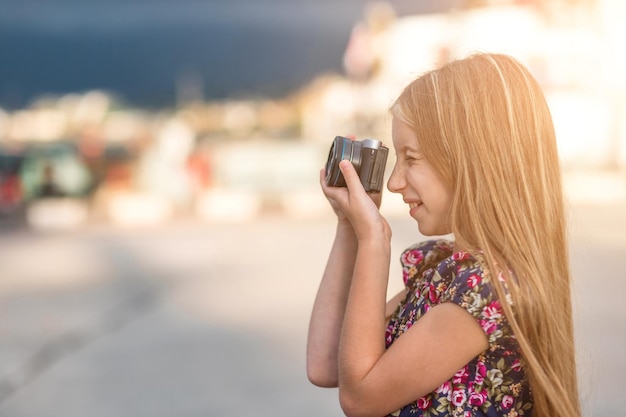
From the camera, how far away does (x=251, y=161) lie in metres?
16.3

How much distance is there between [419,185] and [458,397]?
1.08 feet

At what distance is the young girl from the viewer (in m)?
1.20

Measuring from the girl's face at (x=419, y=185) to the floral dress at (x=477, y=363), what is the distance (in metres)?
0.07

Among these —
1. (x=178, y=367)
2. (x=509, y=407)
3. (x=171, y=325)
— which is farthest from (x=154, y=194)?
(x=509, y=407)

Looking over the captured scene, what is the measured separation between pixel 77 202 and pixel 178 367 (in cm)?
1043

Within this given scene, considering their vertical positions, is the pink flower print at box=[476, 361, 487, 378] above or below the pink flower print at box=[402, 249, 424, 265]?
below

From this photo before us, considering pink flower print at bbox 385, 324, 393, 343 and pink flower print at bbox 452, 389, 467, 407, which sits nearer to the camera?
pink flower print at bbox 452, 389, 467, 407

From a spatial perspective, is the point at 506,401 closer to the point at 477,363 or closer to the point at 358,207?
the point at 477,363

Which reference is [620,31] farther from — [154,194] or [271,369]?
[271,369]

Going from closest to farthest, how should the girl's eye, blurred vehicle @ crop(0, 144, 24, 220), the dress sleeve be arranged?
the dress sleeve → the girl's eye → blurred vehicle @ crop(0, 144, 24, 220)

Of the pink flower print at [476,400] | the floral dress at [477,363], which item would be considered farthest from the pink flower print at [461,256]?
the pink flower print at [476,400]

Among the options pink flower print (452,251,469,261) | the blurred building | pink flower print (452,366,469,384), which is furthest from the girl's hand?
the blurred building

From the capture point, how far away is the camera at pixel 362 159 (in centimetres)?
134

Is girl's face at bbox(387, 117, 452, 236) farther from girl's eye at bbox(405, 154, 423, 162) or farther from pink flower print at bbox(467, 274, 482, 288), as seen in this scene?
pink flower print at bbox(467, 274, 482, 288)
